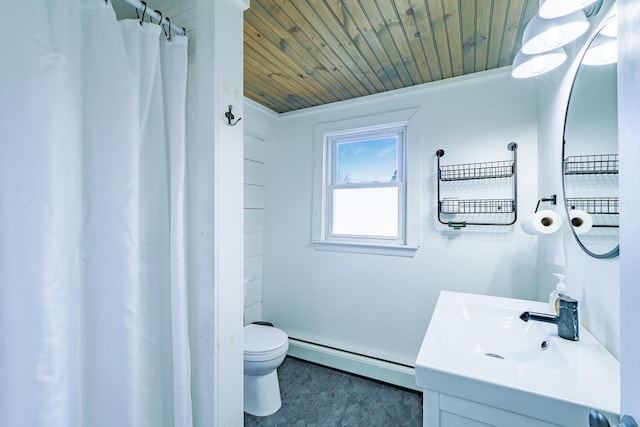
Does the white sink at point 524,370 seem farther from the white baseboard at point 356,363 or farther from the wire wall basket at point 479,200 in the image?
the white baseboard at point 356,363

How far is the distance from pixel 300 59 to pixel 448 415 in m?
1.91

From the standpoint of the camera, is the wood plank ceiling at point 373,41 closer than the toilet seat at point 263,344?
Yes

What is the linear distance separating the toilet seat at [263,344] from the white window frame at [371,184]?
0.85 m

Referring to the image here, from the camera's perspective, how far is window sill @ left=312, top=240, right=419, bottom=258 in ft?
6.88

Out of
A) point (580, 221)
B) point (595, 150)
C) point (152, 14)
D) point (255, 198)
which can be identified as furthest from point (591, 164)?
point (255, 198)

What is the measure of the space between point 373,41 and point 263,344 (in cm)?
198

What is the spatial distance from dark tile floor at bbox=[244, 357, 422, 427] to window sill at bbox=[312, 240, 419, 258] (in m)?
1.00

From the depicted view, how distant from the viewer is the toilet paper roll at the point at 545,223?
127 cm

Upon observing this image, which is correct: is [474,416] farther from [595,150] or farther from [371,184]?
[371,184]

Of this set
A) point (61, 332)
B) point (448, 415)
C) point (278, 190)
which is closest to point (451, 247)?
point (448, 415)

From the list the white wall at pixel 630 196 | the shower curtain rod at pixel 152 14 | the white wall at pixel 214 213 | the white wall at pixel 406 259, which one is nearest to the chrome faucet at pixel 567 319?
the white wall at pixel 630 196

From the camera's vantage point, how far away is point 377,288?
7.25 ft

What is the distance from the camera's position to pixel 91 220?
943mm

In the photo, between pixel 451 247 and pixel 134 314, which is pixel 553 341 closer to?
pixel 451 247
